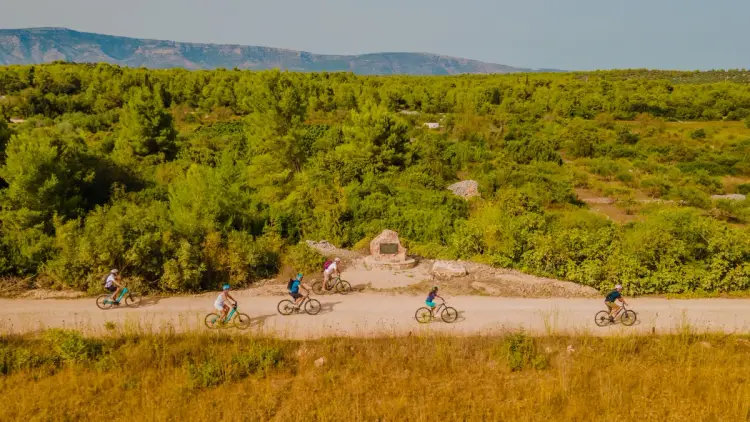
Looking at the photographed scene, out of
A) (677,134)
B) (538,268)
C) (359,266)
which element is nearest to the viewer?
(538,268)

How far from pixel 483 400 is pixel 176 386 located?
7711mm

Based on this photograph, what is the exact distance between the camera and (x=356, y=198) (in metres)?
25.5

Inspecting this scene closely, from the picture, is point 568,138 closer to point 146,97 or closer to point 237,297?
point 146,97

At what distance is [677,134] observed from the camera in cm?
6094

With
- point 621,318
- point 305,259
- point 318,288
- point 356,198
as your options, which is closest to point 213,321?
point 318,288

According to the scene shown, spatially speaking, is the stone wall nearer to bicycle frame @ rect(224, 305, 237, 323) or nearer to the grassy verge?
the grassy verge

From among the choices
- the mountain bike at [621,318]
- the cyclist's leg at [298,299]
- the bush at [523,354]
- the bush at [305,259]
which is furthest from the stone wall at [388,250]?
the mountain bike at [621,318]

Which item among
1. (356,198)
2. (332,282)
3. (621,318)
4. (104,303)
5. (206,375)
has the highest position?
(356,198)

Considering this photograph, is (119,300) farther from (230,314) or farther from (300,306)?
(300,306)

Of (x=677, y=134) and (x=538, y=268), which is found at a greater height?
(x=677, y=134)

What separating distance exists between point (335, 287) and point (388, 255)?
3522mm

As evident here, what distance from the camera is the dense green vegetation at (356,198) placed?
675 inches

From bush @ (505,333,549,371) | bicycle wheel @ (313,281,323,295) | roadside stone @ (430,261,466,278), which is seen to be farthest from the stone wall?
bush @ (505,333,549,371)

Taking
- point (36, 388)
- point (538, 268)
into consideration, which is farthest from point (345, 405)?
point (538, 268)
